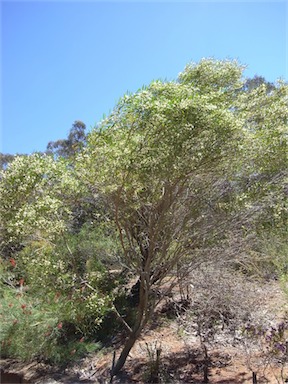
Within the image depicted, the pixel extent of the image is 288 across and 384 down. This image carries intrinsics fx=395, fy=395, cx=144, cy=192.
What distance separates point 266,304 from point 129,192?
320cm

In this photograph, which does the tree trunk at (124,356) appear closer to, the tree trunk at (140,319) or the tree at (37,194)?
the tree trunk at (140,319)

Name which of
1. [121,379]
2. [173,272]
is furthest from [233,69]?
[121,379]

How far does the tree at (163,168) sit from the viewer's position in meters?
3.83

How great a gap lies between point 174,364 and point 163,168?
310 centimetres

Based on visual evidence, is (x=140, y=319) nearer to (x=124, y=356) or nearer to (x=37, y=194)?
(x=124, y=356)

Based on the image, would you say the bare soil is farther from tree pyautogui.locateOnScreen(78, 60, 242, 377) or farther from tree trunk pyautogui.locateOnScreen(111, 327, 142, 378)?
tree pyautogui.locateOnScreen(78, 60, 242, 377)

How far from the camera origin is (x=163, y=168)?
13.4ft

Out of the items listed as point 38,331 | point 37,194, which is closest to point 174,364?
point 38,331

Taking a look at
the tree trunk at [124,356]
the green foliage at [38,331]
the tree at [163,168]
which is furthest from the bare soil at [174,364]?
the tree at [163,168]

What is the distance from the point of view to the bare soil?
16.7 feet

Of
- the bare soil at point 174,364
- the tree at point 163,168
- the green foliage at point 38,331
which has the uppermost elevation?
the tree at point 163,168

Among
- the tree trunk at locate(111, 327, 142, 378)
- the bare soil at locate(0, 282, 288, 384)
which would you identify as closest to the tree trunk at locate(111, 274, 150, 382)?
the tree trunk at locate(111, 327, 142, 378)

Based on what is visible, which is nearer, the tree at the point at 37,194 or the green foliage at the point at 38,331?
the tree at the point at 37,194

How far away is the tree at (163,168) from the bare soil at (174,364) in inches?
20.9
